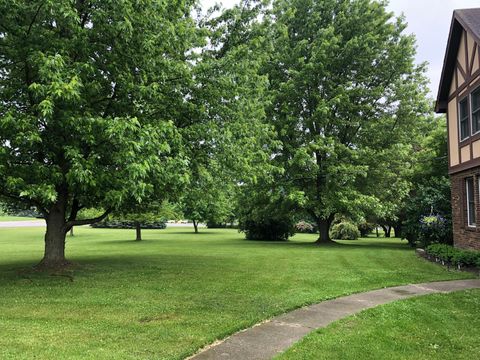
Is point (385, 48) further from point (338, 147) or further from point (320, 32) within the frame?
point (338, 147)

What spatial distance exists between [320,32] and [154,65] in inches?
616

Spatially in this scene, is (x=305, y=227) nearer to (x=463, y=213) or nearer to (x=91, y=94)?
(x=463, y=213)

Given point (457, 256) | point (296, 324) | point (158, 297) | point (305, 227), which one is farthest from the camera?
point (305, 227)

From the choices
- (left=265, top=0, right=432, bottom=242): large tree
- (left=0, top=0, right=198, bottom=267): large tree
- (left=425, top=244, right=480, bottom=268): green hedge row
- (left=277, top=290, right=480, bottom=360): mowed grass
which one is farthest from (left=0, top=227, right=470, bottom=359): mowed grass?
(left=265, top=0, right=432, bottom=242): large tree

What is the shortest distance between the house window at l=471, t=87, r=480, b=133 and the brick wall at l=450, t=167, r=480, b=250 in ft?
4.52

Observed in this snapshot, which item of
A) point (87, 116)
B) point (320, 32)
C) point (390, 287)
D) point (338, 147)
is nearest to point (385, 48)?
point (320, 32)

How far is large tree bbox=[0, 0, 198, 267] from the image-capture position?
25.5ft

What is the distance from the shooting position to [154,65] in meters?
9.75

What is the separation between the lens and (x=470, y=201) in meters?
15.0

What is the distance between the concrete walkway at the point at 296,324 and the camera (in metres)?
5.35

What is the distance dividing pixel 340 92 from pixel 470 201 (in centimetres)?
969

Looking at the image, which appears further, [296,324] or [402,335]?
[296,324]

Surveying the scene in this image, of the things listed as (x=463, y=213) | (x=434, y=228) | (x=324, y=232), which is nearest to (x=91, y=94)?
(x=463, y=213)

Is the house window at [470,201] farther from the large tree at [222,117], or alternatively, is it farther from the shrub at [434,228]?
the large tree at [222,117]
